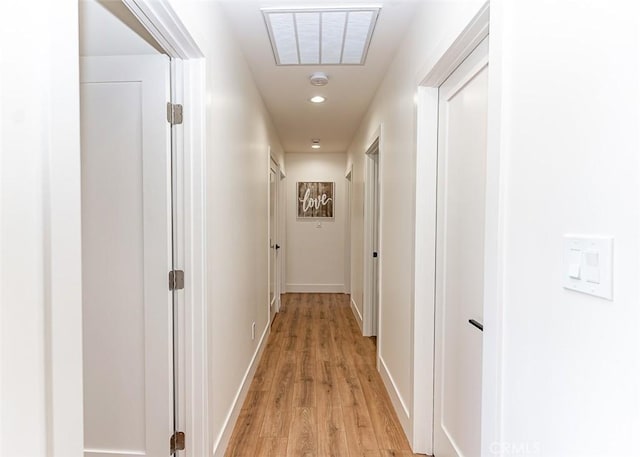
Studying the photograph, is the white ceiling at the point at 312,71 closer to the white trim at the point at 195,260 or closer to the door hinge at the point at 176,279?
the white trim at the point at 195,260

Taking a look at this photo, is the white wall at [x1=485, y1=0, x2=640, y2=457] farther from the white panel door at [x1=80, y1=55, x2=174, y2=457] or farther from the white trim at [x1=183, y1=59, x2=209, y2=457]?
the white panel door at [x1=80, y1=55, x2=174, y2=457]

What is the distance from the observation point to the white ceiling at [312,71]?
179cm

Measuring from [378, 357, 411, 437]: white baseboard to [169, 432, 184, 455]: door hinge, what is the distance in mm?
1208

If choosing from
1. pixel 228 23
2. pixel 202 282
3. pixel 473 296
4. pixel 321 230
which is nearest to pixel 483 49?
pixel 473 296

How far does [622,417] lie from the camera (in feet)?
2.04

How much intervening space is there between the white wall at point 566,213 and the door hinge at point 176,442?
132 centimetres

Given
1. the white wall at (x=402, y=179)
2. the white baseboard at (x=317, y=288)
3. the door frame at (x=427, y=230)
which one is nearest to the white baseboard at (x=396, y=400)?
the white wall at (x=402, y=179)

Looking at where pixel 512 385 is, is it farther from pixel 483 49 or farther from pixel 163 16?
pixel 163 16

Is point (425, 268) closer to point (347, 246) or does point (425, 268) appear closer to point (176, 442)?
point (176, 442)

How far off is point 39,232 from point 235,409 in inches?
71.5

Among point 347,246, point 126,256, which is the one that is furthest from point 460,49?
point 347,246

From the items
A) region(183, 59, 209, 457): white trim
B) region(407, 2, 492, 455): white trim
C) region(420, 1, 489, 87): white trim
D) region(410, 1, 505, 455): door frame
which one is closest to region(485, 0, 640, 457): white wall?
region(420, 1, 489, 87): white trim

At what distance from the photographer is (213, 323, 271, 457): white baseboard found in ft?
5.64

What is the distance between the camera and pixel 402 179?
2.12 meters
